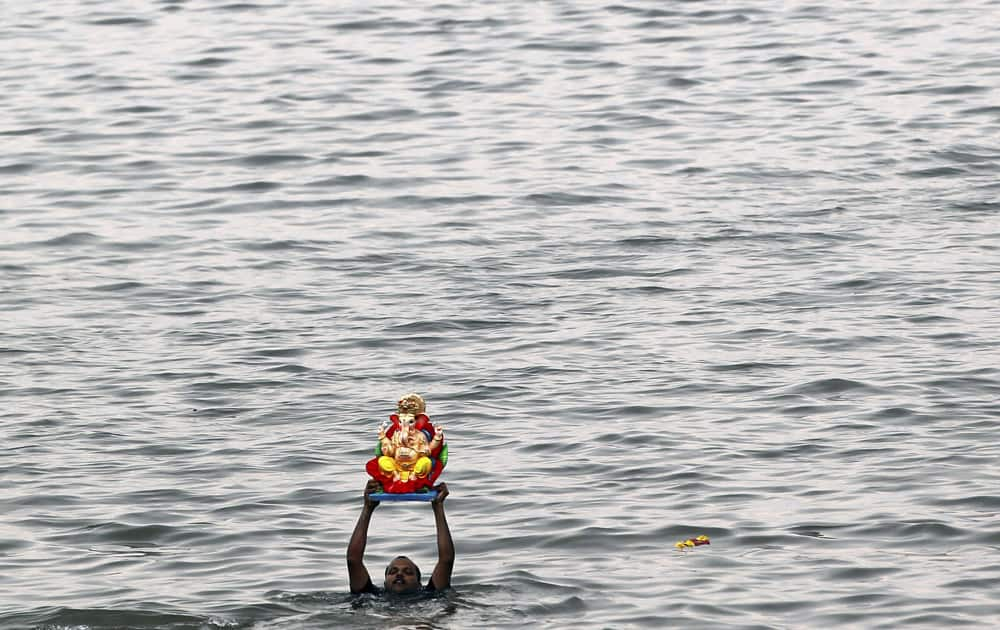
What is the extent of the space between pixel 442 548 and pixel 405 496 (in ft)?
1.95

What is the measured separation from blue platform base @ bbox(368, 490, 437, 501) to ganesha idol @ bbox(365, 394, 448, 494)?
8 centimetres

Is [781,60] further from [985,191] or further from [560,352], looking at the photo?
[560,352]

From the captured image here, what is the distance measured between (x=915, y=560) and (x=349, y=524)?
4.56 m

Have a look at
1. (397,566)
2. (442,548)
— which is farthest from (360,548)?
(442,548)

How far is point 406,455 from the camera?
12.8 metres

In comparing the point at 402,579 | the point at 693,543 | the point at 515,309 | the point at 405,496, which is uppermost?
the point at 405,496

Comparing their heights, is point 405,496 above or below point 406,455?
below

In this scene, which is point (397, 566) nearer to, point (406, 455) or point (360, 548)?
point (360, 548)

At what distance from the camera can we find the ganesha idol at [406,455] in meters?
12.9

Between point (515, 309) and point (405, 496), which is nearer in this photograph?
point (405, 496)

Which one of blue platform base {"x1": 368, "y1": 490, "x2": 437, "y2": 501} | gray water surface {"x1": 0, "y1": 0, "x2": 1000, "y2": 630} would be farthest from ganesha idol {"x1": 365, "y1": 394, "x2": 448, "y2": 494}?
gray water surface {"x1": 0, "y1": 0, "x2": 1000, "y2": 630}

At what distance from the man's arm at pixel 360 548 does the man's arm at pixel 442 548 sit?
445mm

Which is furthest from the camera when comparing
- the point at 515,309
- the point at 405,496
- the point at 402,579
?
the point at 515,309

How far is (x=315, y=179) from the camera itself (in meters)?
28.4
